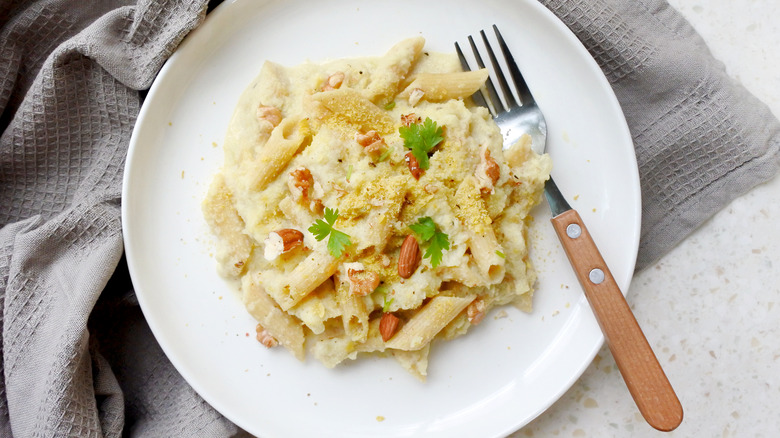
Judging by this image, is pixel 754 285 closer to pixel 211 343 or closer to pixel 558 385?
pixel 558 385

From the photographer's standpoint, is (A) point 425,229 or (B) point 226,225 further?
(B) point 226,225

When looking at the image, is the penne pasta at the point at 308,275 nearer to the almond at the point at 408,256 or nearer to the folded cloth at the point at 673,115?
the almond at the point at 408,256

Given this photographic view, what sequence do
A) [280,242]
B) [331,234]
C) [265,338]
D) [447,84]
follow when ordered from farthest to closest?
1. [265,338]
2. [447,84]
3. [280,242]
4. [331,234]

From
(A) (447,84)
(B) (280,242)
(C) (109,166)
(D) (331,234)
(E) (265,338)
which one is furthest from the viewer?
(C) (109,166)

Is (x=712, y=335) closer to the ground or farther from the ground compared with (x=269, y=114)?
closer to the ground

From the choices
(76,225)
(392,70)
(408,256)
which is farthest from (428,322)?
(76,225)

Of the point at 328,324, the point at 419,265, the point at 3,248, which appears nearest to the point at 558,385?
the point at 419,265

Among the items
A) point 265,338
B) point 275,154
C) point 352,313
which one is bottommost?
point 265,338

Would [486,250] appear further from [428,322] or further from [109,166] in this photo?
[109,166]

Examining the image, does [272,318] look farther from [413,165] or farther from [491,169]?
[491,169]
